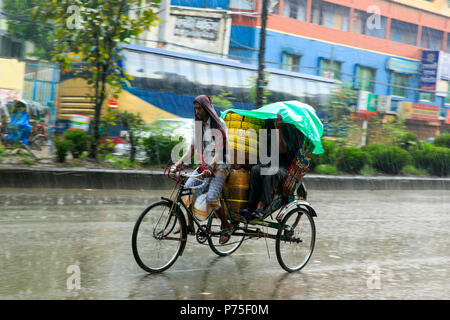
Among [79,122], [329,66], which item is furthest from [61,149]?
[329,66]

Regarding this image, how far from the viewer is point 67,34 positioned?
41.1 ft

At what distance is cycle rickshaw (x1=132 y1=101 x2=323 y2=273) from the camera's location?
5277 millimetres

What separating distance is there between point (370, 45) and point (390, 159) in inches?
945

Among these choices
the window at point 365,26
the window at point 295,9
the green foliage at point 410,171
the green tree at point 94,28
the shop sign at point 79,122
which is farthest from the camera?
the window at point 365,26

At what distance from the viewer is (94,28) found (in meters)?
12.4

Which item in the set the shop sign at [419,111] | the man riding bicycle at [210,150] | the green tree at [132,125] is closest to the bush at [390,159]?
the green tree at [132,125]

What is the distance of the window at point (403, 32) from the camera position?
4053 centimetres

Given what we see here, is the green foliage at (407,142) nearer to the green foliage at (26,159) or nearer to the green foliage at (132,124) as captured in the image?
the green foliage at (132,124)

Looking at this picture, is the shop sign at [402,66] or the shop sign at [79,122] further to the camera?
the shop sign at [402,66]

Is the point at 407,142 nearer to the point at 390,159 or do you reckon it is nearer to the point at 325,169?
the point at 390,159

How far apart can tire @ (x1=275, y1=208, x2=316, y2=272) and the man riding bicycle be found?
2.67ft

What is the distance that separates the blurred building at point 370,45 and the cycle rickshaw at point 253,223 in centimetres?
2687

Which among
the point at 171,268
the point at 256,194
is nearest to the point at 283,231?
the point at 256,194

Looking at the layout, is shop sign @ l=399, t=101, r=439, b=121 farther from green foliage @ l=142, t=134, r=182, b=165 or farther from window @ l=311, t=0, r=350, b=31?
green foliage @ l=142, t=134, r=182, b=165
